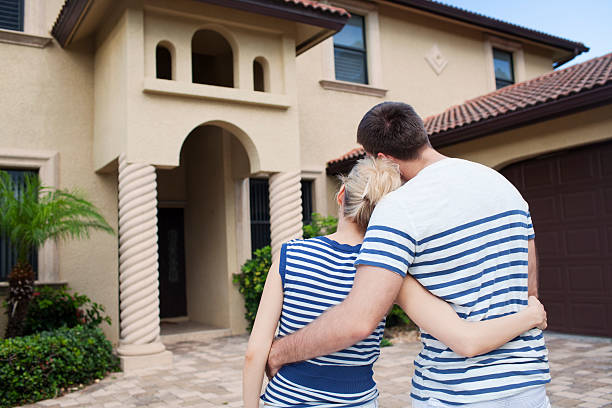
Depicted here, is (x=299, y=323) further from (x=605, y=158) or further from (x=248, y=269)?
(x=248, y=269)

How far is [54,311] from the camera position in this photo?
7.61 meters

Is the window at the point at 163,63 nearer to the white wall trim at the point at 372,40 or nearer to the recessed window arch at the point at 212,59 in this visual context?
the recessed window arch at the point at 212,59

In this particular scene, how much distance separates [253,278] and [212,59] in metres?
4.60

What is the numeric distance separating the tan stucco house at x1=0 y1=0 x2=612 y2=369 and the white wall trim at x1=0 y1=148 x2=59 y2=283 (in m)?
0.02

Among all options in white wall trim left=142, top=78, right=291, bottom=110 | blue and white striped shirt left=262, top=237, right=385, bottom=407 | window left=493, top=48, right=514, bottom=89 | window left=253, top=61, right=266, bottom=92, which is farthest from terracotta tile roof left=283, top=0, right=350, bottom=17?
window left=493, top=48, right=514, bottom=89

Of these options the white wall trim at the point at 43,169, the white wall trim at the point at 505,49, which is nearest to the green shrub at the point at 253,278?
the white wall trim at the point at 43,169

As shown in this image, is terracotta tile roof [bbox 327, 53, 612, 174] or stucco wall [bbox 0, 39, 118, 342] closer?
terracotta tile roof [bbox 327, 53, 612, 174]

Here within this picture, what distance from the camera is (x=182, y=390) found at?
19.2ft

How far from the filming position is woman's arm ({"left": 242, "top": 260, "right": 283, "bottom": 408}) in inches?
64.7

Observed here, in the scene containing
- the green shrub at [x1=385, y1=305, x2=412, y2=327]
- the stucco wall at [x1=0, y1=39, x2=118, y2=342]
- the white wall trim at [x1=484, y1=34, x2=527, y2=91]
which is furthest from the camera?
the white wall trim at [x1=484, y1=34, x2=527, y2=91]

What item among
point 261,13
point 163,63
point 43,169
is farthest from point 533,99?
point 43,169

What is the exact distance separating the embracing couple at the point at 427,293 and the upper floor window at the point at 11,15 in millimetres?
9096

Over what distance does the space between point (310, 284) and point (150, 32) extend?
6.95 metres

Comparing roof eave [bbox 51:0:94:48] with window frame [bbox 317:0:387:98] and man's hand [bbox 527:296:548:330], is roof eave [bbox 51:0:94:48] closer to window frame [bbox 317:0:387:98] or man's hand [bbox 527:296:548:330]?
window frame [bbox 317:0:387:98]
